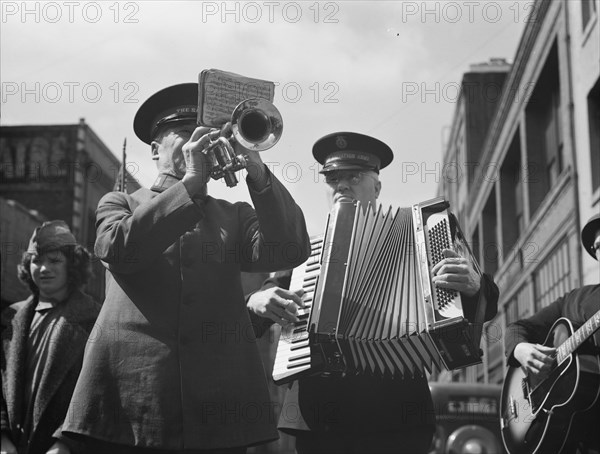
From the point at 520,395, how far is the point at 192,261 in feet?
10.3

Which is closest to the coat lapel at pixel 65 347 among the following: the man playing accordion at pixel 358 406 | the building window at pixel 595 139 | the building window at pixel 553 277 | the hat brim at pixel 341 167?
the man playing accordion at pixel 358 406

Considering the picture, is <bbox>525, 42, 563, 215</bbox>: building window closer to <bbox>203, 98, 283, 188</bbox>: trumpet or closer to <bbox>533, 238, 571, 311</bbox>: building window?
<bbox>533, 238, 571, 311</bbox>: building window

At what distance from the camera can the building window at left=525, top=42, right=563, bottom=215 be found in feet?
76.2

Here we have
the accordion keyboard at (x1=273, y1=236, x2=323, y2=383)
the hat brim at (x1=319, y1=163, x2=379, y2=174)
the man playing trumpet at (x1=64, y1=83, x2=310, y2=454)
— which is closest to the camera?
the man playing trumpet at (x1=64, y1=83, x2=310, y2=454)

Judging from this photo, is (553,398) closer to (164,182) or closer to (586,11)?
(164,182)

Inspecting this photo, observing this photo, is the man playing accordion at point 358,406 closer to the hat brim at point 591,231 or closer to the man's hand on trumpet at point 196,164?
the man's hand on trumpet at point 196,164

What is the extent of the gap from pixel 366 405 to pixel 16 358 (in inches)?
71.3

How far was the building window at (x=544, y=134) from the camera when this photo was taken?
23234 millimetres

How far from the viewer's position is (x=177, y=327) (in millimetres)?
3555

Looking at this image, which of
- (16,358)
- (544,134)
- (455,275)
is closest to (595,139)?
(544,134)

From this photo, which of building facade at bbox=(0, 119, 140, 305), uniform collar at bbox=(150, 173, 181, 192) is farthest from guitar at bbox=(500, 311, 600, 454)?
building facade at bbox=(0, 119, 140, 305)

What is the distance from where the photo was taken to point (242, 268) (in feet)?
12.7

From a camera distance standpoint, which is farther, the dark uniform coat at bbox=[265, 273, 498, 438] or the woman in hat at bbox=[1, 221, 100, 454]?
the woman in hat at bbox=[1, 221, 100, 454]

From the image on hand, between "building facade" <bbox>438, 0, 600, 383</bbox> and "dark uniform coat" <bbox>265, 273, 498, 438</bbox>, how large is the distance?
672 centimetres
